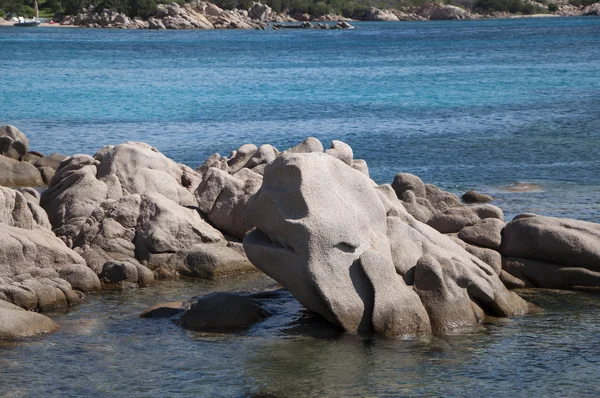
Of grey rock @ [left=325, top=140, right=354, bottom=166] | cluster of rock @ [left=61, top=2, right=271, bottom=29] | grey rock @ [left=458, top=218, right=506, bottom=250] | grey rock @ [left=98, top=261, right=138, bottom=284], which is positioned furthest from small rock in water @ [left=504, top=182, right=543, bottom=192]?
cluster of rock @ [left=61, top=2, right=271, bottom=29]

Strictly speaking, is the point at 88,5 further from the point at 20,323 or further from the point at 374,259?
the point at 374,259

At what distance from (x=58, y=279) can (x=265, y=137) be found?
2373 cm

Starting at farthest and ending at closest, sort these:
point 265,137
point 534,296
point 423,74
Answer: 1. point 423,74
2. point 265,137
3. point 534,296

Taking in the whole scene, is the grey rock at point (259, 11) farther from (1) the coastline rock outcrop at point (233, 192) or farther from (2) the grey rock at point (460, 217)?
(2) the grey rock at point (460, 217)

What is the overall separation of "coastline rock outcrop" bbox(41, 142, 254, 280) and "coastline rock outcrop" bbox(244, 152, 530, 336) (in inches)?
152

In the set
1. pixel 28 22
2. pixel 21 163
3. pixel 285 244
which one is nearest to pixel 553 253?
pixel 285 244

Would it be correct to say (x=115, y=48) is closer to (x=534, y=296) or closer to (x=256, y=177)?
(x=256, y=177)

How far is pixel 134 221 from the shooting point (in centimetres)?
2278

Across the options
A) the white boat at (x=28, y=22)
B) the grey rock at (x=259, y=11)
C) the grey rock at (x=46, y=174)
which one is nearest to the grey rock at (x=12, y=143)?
the grey rock at (x=46, y=174)

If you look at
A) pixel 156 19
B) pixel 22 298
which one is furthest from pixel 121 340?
pixel 156 19

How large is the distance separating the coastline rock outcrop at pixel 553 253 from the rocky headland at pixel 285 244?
0.03 meters

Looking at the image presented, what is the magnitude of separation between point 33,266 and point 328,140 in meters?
23.0

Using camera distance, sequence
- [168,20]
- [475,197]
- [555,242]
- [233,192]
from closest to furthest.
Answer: [555,242] < [233,192] < [475,197] < [168,20]

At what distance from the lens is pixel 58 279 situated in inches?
780
